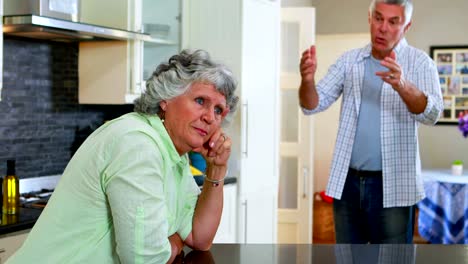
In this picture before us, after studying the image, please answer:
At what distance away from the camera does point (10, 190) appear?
2857 mm

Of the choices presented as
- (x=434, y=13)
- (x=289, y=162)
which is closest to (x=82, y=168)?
(x=289, y=162)

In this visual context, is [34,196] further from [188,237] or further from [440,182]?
[440,182]

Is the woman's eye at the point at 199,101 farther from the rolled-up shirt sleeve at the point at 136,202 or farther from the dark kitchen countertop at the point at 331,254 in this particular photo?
the dark kitchen countertop at the point at 331,254

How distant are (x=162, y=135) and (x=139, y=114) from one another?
0.34 feet

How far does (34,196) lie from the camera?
3.16 m

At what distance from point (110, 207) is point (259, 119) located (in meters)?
2.82

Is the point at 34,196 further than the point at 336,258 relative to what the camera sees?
Yes

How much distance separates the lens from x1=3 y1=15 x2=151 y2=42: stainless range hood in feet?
8.99

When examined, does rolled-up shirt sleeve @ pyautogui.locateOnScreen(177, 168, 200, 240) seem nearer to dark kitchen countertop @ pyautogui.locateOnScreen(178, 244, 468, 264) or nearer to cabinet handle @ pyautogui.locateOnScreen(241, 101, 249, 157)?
dark kitchen countertop @ pyautogui.locateOnScreen(178, 244, 468, 264)

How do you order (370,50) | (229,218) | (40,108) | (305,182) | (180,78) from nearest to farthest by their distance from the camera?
(180,78) < (370,50) < (40,108) < (229,218) < (305,182)

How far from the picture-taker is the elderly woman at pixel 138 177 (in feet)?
4.64

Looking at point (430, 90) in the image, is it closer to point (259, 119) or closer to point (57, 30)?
point (259, 119)

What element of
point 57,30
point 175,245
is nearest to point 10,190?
point 57,30

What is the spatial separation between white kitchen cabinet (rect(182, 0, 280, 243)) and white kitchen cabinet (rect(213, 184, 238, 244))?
47 mm
